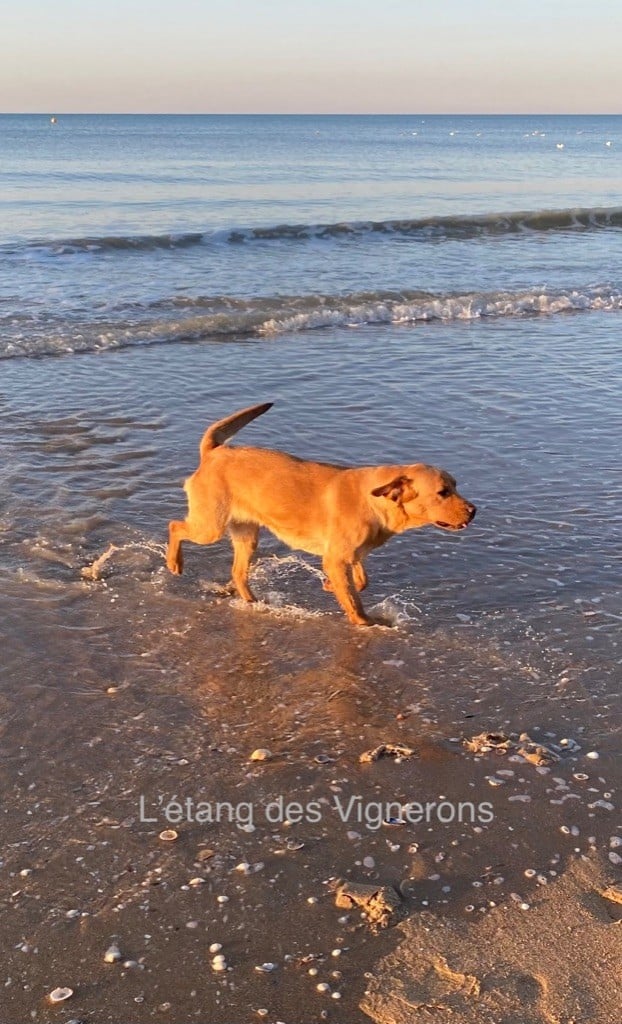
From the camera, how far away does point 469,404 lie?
958 cm

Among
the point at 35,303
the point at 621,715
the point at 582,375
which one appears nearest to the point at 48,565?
the point at 621,715

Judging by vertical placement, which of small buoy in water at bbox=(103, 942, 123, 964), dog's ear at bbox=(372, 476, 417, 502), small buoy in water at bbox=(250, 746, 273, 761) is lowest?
small buoy in water at bbox=(250, 746, 273, 761)

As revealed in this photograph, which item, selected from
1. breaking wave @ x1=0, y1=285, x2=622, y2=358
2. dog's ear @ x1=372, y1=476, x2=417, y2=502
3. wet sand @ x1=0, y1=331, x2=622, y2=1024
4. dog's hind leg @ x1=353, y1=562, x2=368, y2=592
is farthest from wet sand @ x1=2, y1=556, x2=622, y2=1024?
breaking wave @ x1=0, y1=285, x2=622, y2=358

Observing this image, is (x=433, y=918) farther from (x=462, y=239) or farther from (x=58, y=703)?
(x=462, y=239)

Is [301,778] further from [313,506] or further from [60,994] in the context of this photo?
[313,506]

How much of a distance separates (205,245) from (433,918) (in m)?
18.0

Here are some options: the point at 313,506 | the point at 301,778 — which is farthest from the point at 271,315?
the point at 301,778

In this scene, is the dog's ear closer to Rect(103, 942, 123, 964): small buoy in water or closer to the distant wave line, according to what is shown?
Rect(103, 942, 123, 964): small buoy in water

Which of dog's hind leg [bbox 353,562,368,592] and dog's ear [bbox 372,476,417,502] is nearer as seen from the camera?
dog's ear [bbox 372,476,417,502]

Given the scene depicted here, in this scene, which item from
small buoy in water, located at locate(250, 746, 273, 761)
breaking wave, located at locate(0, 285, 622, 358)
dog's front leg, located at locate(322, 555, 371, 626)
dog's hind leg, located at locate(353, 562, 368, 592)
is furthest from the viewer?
breaking wave, located at locate(0, 285, 622, 358)

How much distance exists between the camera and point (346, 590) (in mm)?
5355

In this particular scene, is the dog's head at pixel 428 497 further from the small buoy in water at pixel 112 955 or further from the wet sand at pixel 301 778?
the small buoy in water at pixel 112 955

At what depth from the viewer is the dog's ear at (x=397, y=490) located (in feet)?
17.0

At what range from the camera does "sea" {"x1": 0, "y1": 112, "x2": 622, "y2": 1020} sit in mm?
4223
